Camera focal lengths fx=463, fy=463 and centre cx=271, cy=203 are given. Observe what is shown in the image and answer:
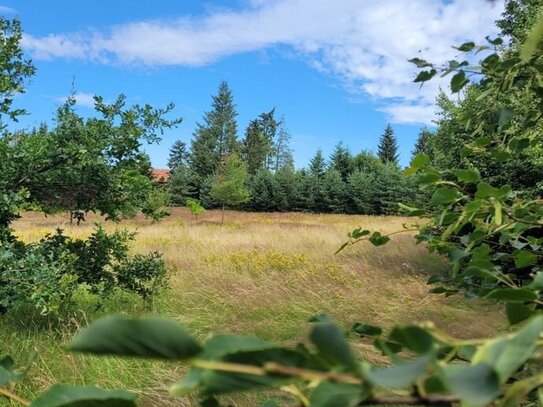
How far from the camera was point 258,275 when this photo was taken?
6980mm

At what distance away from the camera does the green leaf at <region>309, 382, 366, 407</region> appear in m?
0.25

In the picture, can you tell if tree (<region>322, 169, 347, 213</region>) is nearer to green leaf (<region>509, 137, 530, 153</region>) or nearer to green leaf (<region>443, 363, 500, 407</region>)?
green leaf (<region>509, 137, 530, 153</region>)

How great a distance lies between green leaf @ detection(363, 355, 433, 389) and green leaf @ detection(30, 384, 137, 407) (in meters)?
0.16

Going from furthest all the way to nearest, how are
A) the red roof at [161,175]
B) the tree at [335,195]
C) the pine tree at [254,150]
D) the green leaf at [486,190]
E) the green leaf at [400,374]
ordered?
the pine tree at [254,150] < the red roof at [161,175] < the tree at [335,195] < the green leaf at [486,190] < the green leaf at [400,374]

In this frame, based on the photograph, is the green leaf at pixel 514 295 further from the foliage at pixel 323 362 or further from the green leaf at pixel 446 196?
the green leaf at pixel 446 196

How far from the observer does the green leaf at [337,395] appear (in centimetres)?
25

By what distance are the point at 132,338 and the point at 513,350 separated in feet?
0.65

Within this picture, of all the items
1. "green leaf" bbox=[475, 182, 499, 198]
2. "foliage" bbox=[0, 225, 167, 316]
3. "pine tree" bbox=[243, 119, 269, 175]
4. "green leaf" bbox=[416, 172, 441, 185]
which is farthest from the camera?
"pine tree" bbox=[243, 119, 269, 175]

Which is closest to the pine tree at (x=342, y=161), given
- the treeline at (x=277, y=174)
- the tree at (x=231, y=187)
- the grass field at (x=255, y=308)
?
the treeline at (x=277, y=174)

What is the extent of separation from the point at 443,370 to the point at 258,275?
22.4ft

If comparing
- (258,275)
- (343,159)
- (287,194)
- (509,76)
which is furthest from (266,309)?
(343,159)

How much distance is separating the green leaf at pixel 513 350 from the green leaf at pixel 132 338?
164mm

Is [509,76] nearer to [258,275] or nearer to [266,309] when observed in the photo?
[266,309]

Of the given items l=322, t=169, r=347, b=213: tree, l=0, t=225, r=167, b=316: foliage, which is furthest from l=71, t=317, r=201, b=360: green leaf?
l=322, t=169, r=347, b=213: tree
